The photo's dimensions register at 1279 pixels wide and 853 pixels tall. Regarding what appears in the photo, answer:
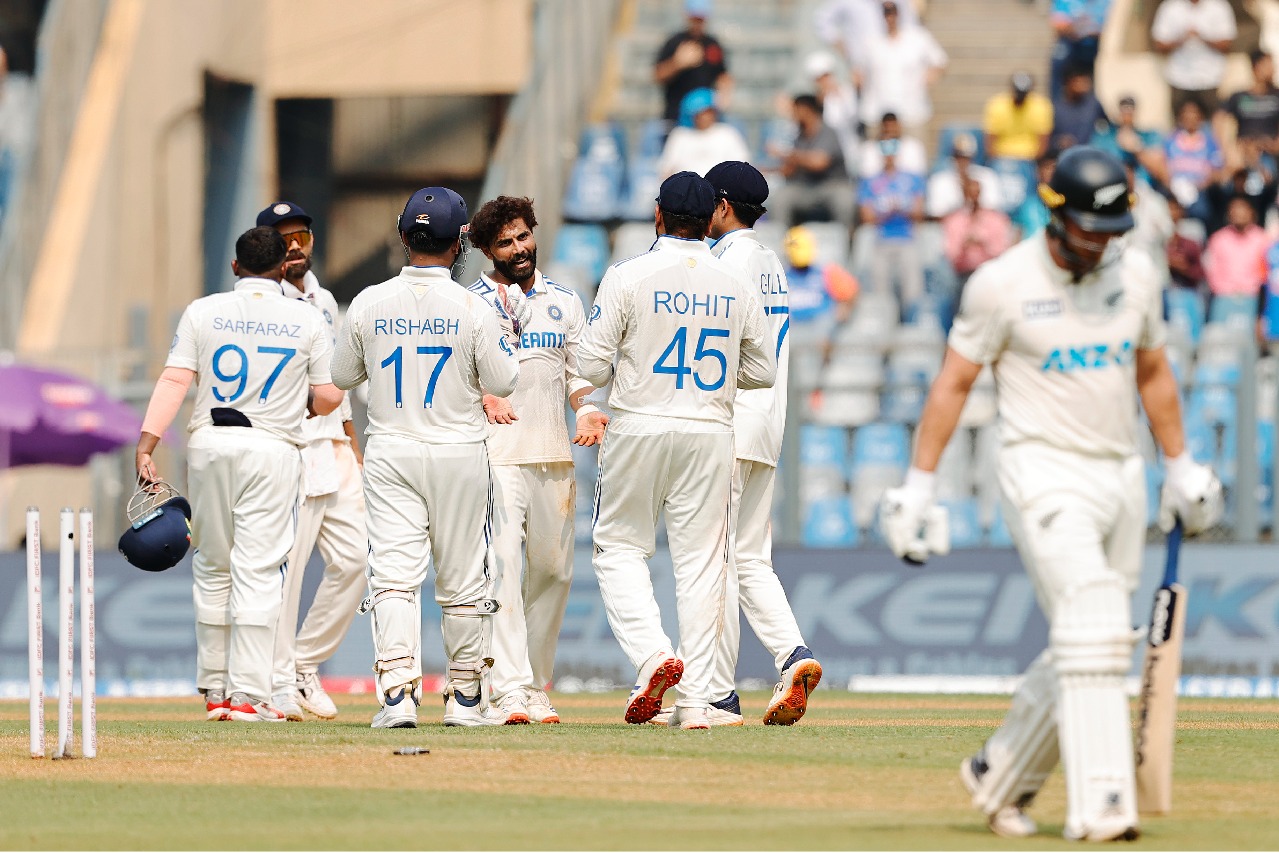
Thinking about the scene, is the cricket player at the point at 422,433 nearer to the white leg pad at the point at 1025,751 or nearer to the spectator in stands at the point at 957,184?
the white leg pad at the point at 1025,751

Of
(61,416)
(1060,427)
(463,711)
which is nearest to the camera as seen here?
(1060,427)

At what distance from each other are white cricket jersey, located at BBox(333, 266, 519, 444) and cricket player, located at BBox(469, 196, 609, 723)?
492mm

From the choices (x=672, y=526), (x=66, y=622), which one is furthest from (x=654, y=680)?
(x=66, y=622)

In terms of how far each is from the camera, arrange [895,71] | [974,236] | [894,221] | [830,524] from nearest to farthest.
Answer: [830,524]
[974,236]
[894,221]
[895,71]

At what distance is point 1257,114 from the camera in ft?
69.7

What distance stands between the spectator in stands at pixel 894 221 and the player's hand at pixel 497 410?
32.7 feet

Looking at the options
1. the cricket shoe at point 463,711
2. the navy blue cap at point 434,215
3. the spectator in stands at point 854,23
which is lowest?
the cricket shoe at point 463,711

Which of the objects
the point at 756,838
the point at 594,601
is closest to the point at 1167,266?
the point at 594,601

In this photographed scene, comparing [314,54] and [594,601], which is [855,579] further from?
[314,54]

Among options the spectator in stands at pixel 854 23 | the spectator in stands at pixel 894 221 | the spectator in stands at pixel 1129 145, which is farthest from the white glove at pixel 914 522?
the spectator in stands at pixel 854 23

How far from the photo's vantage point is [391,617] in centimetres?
962

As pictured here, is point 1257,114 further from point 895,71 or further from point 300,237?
point 300,237

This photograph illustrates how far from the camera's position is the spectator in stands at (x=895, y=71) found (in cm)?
2281

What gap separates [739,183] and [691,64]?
12047 mm
